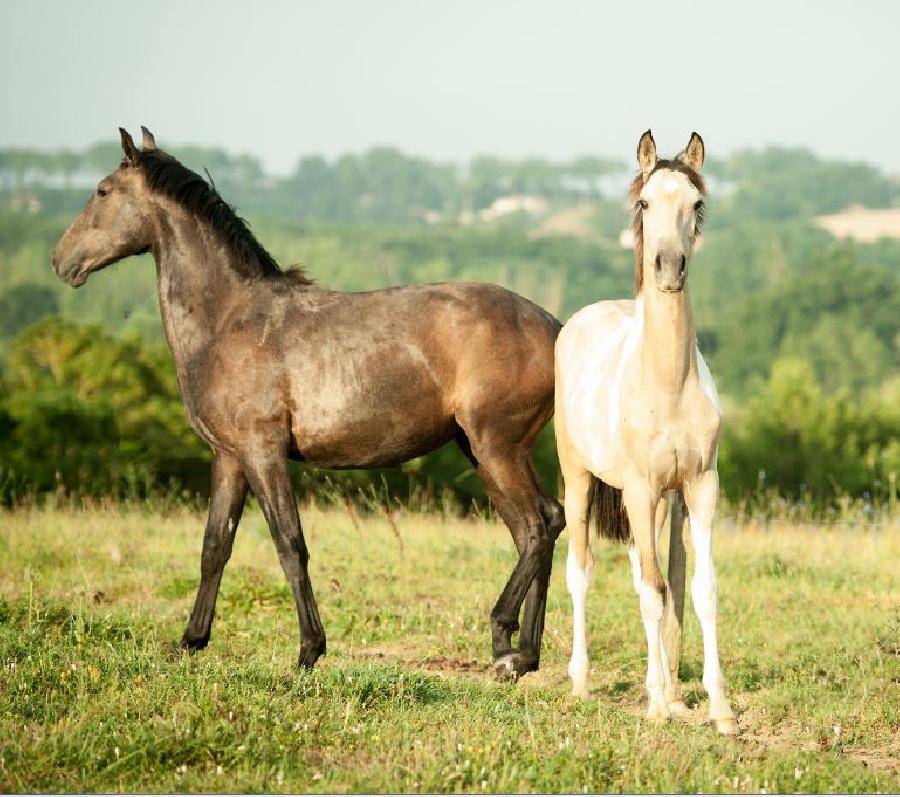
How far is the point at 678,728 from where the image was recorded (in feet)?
20.4

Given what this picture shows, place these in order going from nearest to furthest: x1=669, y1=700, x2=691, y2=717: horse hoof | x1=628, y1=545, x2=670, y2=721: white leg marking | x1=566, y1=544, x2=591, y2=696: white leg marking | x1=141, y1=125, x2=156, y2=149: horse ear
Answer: x1=628, y1=545, x2=670, y2=721: white leg marking, x1=669, y1=700, x2=691, y2=717: horse hoof, x1=566, y1=544, x2=591, y2=696: white leg marking, x1=141, y1=125, x2=156, y2=149: horse ear

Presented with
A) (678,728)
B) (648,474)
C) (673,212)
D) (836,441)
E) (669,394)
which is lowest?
(836,441)

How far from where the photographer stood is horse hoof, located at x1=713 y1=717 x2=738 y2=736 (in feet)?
21.0

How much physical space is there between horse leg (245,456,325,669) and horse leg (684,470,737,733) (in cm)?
231

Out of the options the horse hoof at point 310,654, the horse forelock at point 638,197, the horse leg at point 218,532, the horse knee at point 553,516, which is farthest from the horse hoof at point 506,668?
the horse forelock at point 638,197

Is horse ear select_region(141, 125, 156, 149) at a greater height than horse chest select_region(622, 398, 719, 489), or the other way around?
horse ear select_region(141, 125, 156, 149)

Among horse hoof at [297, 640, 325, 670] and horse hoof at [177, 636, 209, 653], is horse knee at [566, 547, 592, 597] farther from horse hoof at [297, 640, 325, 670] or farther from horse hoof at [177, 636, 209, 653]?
horse hoof at [177, 636, 209, 653]

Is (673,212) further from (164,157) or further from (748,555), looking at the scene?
(748,555)

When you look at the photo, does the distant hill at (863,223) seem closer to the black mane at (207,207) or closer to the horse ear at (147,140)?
the horse ear at (147,140)

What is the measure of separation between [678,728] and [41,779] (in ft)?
9.53

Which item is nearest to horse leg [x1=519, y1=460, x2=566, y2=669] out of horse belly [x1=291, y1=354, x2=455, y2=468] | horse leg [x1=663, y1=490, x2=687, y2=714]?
horse belly [x1=291, y1=354, x2=455, y2=468]

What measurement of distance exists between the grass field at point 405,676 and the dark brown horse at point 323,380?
767 millimetres

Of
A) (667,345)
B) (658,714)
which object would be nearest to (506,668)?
(658,714)

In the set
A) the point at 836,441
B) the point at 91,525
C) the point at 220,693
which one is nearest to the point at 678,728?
the point at 220,693
